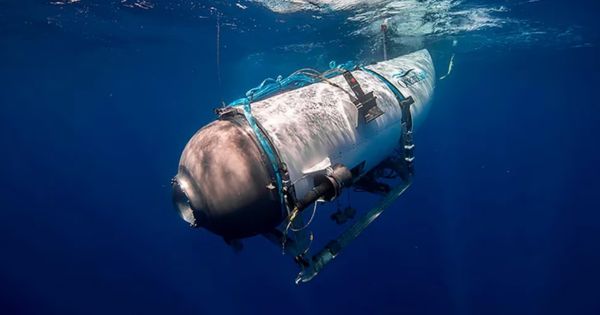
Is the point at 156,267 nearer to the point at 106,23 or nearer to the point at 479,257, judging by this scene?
the point at 106,23

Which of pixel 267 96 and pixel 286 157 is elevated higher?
pixel 267 96

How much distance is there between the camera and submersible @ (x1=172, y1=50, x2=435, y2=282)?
322 centimetres

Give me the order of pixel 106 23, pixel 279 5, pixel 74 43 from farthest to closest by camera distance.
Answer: pixel 74 43
pixel 106 23
pixel 279 5

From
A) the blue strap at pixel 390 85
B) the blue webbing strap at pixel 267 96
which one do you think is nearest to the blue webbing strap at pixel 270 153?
the blue webbing strap at pixel 267 96

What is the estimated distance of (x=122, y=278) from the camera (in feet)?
70.0

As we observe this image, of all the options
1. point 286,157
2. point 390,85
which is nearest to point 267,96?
point 286,157

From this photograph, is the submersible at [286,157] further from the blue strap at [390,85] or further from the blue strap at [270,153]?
the blue strap at [390,85]

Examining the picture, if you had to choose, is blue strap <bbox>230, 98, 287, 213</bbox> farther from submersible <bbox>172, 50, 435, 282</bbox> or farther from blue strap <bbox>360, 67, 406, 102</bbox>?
blue strap <bbox>360, 67, 406, 102</bbox>

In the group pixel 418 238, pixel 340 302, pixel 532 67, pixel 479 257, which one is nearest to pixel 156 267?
pixel 340 302

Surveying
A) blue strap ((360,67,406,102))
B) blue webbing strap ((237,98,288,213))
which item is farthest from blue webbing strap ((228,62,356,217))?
blue strap ((360,67,406,102))

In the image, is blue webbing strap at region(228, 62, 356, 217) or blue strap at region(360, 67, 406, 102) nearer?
blue webbing strap at region(228, 62, 356, 217)

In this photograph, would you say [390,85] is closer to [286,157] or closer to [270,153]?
[286,157]

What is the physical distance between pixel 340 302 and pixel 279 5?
48.9ft

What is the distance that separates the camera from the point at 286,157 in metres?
3.40
